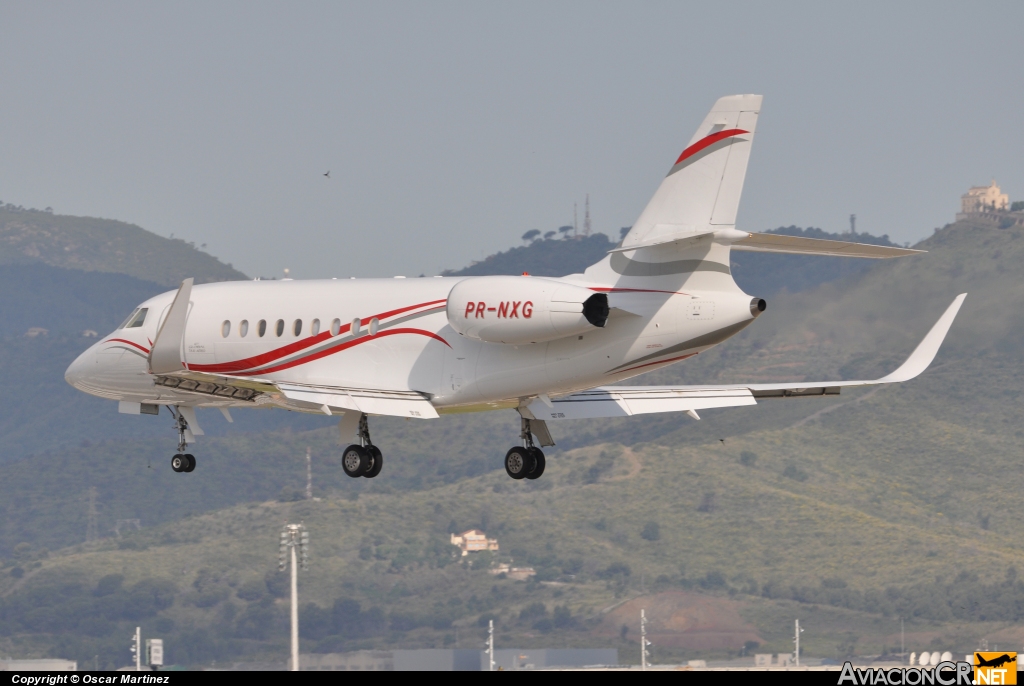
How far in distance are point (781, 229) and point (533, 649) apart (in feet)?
318

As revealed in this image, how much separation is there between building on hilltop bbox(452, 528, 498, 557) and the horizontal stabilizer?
93.7m

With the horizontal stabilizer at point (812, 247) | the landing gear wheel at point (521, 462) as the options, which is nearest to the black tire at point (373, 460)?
the landing gear wheel at point (521, 462)

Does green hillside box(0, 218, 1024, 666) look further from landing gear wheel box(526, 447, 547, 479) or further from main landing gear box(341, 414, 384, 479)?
main landing gear box(341, 414, 384, 479)

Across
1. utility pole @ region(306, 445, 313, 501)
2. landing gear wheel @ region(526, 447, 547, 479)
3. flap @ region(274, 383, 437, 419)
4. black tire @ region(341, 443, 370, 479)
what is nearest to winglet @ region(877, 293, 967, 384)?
landing gear wheel @ region(526, 447, 547, 479)

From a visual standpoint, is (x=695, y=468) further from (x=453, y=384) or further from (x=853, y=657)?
(x=453, y=384)

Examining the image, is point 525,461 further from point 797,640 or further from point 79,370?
point 797,640

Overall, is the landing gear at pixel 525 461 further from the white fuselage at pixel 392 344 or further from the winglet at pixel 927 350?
the winglet at pixel 927 350

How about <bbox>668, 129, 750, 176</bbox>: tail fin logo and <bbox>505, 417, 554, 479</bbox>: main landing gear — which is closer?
<bbox>668, 129, 750, 176</bbox>: tail fin logo

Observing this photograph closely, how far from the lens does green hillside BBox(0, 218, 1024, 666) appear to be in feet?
338

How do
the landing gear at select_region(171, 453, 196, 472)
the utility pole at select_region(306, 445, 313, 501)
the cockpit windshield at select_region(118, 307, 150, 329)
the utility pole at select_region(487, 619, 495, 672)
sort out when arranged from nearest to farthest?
1. the landing gear at select_region(171, 453, 196, 472)
2. the cockpit windshield at select_region(118, 307, 150, 329)
3. the utility pole at select_region(487, 619, 495, 672)
4. the utility pole at select_region(306, 445, 313, 501)

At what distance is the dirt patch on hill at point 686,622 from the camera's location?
100500 millimetres

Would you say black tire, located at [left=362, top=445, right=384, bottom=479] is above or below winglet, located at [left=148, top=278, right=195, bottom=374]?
below

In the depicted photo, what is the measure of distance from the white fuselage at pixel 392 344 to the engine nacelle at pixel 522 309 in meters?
0.73

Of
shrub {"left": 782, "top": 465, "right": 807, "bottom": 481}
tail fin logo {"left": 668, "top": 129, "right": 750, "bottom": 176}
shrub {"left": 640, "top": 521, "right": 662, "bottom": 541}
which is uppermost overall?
shrub {"left": 782, "top": 465, "right": 807, "bottom": 481}
